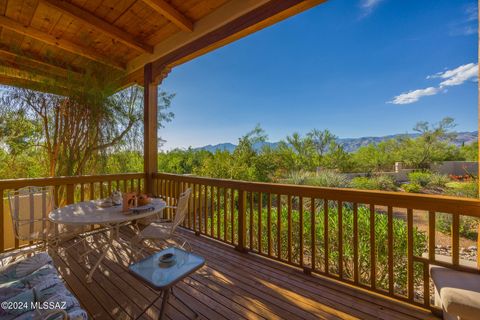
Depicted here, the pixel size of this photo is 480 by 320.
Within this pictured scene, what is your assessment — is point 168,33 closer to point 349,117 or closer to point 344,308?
point 344,308

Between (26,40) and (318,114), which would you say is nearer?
(26,40)

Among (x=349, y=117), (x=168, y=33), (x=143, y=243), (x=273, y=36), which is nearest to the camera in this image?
(x=143, y=243)

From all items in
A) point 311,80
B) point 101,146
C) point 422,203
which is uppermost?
point 311,80

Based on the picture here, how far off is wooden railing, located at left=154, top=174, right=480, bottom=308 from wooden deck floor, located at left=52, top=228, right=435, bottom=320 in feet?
0.60

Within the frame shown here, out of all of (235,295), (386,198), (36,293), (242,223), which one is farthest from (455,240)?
(36,293)

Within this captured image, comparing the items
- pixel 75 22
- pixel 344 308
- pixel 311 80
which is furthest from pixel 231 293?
pixel 311 80

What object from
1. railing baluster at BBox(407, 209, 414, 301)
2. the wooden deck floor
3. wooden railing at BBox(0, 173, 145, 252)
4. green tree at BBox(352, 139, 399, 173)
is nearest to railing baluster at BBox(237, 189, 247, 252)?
the wooden deck floor

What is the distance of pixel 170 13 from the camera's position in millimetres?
2799

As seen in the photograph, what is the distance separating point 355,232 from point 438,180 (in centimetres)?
810

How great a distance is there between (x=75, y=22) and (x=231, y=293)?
13.8 ft

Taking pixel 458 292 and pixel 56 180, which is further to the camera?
pixel 56 180

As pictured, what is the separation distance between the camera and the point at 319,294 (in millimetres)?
1982

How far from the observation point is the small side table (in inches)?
50.8

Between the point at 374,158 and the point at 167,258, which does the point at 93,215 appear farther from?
the point at 374,158
